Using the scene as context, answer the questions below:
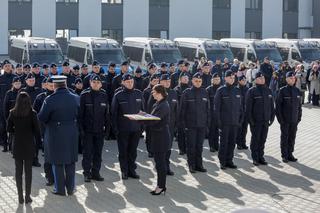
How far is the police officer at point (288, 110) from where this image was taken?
12672 mm

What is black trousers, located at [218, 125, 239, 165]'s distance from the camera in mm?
11977

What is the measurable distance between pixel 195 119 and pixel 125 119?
145cm

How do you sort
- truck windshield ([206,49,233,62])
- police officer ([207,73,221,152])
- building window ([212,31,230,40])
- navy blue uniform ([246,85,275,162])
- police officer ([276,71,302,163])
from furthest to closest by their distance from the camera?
building window ([212,31,230,40]), truck windshield ([206,49,233,62]), police officer ([207,73,221,152]), police officer ([276,71,302,163]), navy blue uniform ([246,85,275,162])

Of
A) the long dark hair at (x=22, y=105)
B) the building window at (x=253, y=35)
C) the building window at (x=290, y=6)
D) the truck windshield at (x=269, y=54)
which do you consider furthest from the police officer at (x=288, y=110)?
the building window at (x=290, y=6)

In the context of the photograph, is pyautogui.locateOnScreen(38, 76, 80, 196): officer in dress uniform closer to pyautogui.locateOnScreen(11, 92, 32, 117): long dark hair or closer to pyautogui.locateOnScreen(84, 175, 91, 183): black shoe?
pyautogui.locateOnScreen(11, 92, 32, 117): long dark hair

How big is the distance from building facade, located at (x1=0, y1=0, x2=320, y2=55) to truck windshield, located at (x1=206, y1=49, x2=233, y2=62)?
573 inches

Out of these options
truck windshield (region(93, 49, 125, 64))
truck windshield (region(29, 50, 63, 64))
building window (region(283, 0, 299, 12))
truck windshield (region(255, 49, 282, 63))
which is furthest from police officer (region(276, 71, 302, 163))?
building window (region(283, 0, 299, 12))

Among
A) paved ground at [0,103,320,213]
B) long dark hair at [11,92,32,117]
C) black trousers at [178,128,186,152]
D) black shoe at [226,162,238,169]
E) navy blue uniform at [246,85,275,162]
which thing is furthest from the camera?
black trousers at [178,128,186,152]

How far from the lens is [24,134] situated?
9398mm

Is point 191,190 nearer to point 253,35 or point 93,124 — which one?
point 93,124

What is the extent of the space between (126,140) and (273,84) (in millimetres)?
12084

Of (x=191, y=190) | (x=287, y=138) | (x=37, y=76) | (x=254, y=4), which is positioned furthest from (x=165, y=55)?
(x=254, y=4)

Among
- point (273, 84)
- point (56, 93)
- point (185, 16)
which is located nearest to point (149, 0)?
point (185, 16)

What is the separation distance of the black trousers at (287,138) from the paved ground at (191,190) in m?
0.25
